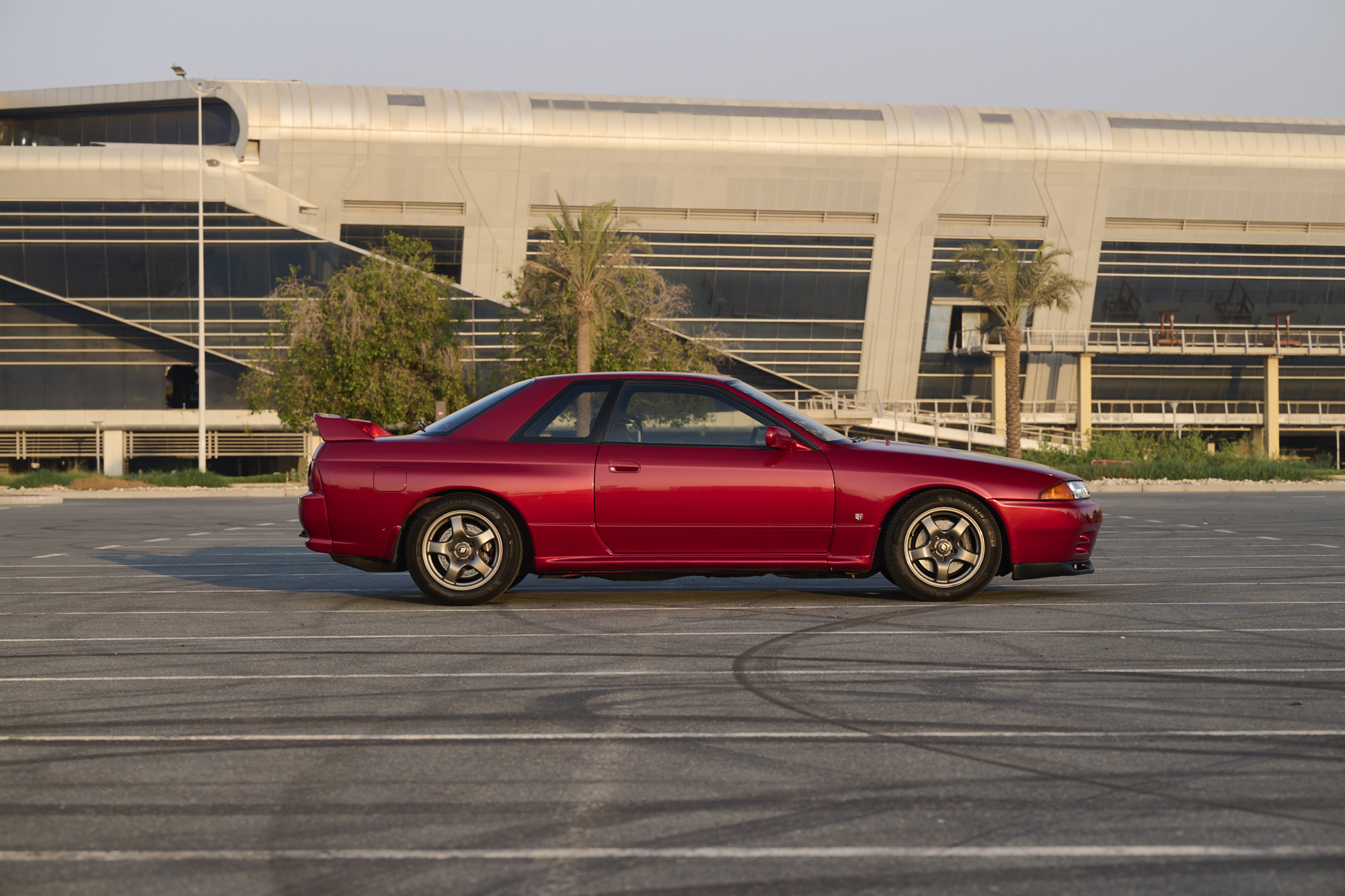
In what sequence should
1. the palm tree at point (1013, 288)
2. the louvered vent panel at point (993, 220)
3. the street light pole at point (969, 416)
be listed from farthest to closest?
the louvered vent panel at point (993, 220)
the street light pole at point (969, 416)
the palm tree at point (1013, 288)

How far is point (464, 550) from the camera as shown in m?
8.48

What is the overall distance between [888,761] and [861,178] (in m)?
54.4

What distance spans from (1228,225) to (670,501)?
58583 mm

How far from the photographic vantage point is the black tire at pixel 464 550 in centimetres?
845

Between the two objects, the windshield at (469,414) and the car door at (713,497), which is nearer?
the car door at (713,497)

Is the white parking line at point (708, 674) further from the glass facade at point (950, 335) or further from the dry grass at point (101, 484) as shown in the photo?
the glass facade at point (950, 335)

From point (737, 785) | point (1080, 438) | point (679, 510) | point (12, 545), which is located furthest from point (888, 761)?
point (1080, 438)

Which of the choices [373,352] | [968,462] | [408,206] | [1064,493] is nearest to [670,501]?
[968,462]

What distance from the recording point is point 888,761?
4371 millimetres

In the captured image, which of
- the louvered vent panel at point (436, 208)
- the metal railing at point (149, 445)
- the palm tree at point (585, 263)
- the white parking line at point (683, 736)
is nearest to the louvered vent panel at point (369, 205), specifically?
the louvered vent panel at point (436, 208)

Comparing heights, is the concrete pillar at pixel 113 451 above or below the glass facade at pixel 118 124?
below

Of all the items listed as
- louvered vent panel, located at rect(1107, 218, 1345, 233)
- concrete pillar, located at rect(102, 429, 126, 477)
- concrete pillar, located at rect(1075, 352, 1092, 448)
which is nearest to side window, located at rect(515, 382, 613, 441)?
concrete pillar, located at rect(1075, 352, 1092, 448)

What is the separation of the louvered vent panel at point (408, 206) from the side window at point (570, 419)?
48358 mm

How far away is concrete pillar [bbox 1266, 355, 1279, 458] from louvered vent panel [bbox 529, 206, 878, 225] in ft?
60.6
